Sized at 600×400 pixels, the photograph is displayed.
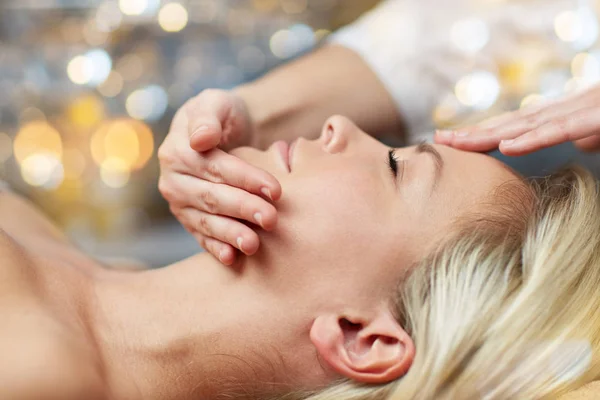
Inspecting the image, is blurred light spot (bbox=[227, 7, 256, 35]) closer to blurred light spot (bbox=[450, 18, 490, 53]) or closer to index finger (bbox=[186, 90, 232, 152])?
blurred light spot (bbox=[450, 18, 490, 53])

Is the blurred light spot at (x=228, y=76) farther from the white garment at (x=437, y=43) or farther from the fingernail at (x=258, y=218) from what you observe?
the fingernail at (x=258, y=218)

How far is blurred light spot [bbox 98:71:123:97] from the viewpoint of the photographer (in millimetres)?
2486

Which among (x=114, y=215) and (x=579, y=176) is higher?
(x=114, y=215)

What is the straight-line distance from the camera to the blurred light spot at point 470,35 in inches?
66.1

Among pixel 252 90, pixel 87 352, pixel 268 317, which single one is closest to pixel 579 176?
pixel 268 317

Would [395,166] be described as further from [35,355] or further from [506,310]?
[35,355]

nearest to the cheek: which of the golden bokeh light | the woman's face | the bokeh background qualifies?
the woman's face

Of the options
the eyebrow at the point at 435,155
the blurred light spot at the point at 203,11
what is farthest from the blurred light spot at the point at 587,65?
the blurred light spot at the point at 203,11

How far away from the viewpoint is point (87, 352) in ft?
2.91

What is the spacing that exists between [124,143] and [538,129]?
1803 mm

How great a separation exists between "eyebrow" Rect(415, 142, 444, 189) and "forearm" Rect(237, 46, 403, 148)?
16.9 inches

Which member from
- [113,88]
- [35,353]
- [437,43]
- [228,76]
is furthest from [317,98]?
[113,88]

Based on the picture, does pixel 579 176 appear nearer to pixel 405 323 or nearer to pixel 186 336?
pixel 405 323

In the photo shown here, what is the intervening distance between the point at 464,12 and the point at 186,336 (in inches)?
45.6
